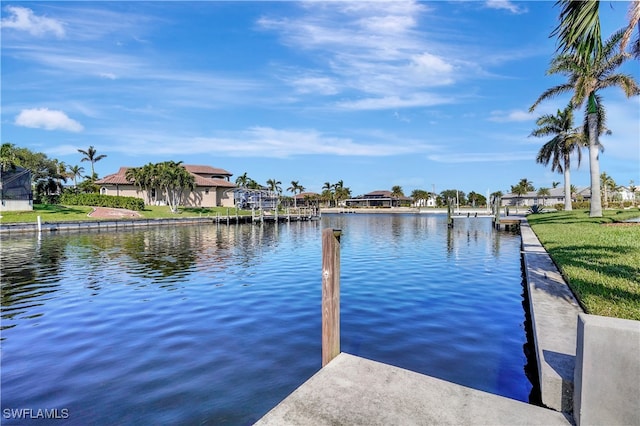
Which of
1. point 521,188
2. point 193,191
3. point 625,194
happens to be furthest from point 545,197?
point 193,191

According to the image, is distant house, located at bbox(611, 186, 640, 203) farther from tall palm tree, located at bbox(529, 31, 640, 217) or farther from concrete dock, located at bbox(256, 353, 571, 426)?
concrete dock, located at bbox(256, 353, 571, 426)

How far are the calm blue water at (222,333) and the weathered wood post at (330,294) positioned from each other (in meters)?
0.98

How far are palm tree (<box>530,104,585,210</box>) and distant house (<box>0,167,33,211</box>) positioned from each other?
65.2m

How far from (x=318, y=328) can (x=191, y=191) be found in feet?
236

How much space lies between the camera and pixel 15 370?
6727mm

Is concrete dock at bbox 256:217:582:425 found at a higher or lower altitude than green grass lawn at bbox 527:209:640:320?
lower

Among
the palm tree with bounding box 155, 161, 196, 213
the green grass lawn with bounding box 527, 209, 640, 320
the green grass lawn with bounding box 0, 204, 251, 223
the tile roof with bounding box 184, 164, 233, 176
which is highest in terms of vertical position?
the tile roof with bounding box 184, 164, 233, 176

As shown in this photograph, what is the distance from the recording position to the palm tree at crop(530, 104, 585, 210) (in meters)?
45.1

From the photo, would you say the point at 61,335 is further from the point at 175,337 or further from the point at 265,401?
the point at 265,401

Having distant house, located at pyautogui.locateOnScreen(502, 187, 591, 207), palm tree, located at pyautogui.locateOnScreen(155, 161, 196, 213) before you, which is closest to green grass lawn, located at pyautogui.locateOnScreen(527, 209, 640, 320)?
palm tree, located at pyautogui.locateOnScreen(155, 161, 196, 213)

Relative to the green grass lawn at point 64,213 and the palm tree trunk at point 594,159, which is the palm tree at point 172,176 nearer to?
the green grass lawn at point 64,213

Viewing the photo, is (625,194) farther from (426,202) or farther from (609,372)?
(609,372)

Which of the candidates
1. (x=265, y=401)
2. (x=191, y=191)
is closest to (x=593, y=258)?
(x=265, y=401)

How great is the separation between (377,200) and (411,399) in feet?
423
